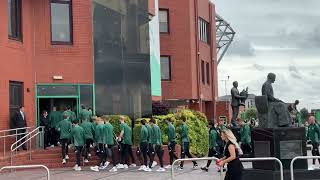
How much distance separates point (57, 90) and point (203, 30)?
74.9 feet

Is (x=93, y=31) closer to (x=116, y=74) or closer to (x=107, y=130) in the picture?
(x=116, y=74)

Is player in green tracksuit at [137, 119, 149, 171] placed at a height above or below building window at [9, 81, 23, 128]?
below

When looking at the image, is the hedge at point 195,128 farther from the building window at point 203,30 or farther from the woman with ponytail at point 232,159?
the building window at point 203,30

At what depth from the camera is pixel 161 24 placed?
138 feet

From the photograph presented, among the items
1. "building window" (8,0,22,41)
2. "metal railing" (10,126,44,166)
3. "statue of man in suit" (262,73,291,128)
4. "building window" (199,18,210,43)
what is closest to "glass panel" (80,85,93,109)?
"metal railing" (10,126,44,166)

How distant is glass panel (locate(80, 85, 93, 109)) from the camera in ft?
86.7

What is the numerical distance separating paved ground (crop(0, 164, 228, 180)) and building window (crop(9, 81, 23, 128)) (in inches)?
163

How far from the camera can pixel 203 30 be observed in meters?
47.0

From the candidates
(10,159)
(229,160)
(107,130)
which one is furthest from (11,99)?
(229,160)

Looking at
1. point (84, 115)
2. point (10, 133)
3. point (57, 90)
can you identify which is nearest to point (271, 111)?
point (84, 115)

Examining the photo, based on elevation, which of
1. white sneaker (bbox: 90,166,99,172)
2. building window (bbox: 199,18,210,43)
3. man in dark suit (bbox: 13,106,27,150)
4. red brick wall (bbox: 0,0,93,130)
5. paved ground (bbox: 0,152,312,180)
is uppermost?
building window (bbox: 199,18,210,43)

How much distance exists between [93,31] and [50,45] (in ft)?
6.58

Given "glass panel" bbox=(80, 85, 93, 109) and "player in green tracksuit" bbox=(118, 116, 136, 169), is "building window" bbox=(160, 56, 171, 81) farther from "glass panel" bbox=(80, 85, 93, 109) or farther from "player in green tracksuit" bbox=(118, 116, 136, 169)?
"player in green tracksuit" bbox=(118, 116, 136, 169)

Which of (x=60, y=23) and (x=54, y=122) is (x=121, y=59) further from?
(x=54, y=122)
